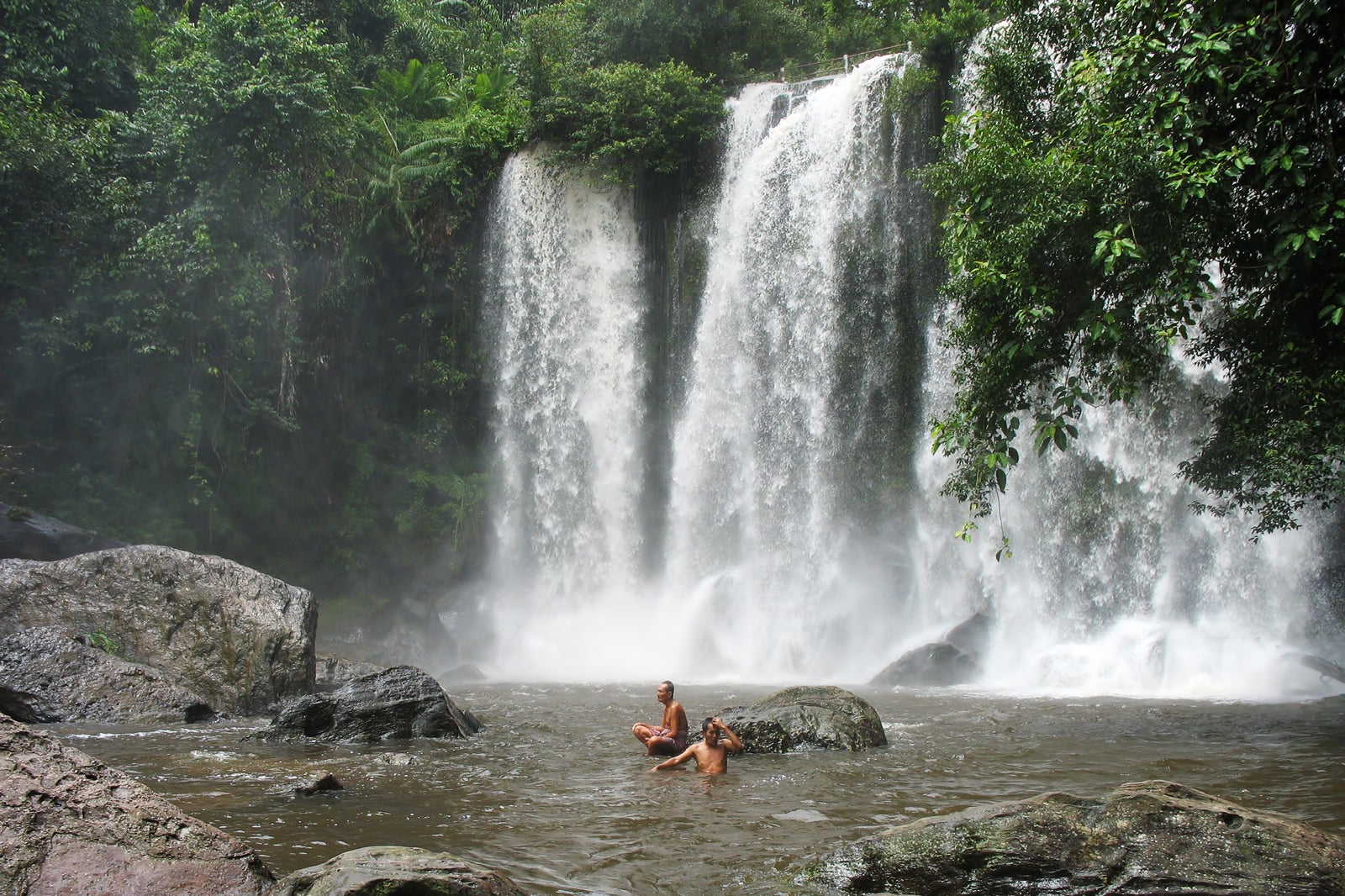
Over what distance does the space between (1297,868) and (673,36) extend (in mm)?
22981

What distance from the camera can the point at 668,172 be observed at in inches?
847

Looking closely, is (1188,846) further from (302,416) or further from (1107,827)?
(302,416)

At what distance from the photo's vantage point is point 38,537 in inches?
603

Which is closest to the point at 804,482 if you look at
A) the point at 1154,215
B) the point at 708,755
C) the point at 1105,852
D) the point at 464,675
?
the point at 464,675

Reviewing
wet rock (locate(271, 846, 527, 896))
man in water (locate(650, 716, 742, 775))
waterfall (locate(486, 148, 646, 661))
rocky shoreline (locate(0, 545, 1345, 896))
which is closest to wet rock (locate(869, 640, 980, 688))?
waterfall (locate(486, 148, 646, 661))

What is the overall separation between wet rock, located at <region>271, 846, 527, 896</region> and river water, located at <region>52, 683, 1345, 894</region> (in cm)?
76

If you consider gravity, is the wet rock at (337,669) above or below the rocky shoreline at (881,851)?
above

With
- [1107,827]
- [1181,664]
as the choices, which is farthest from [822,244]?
[1107,827]

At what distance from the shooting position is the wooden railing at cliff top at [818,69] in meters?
23.5

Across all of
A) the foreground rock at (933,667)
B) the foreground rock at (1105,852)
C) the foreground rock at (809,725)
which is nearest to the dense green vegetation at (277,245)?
the foreground rock at (933,667)

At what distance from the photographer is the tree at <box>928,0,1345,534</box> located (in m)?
6.77

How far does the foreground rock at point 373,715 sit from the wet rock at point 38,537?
23.9 ft

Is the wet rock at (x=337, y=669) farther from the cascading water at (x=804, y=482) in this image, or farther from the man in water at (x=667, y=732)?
the man in water at (x=667, y=732)

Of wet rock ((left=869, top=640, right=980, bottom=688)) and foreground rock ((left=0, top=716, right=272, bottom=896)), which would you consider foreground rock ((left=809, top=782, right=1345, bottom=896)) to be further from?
wet rock ((left=869, top=640, right=980, bottom=688))
